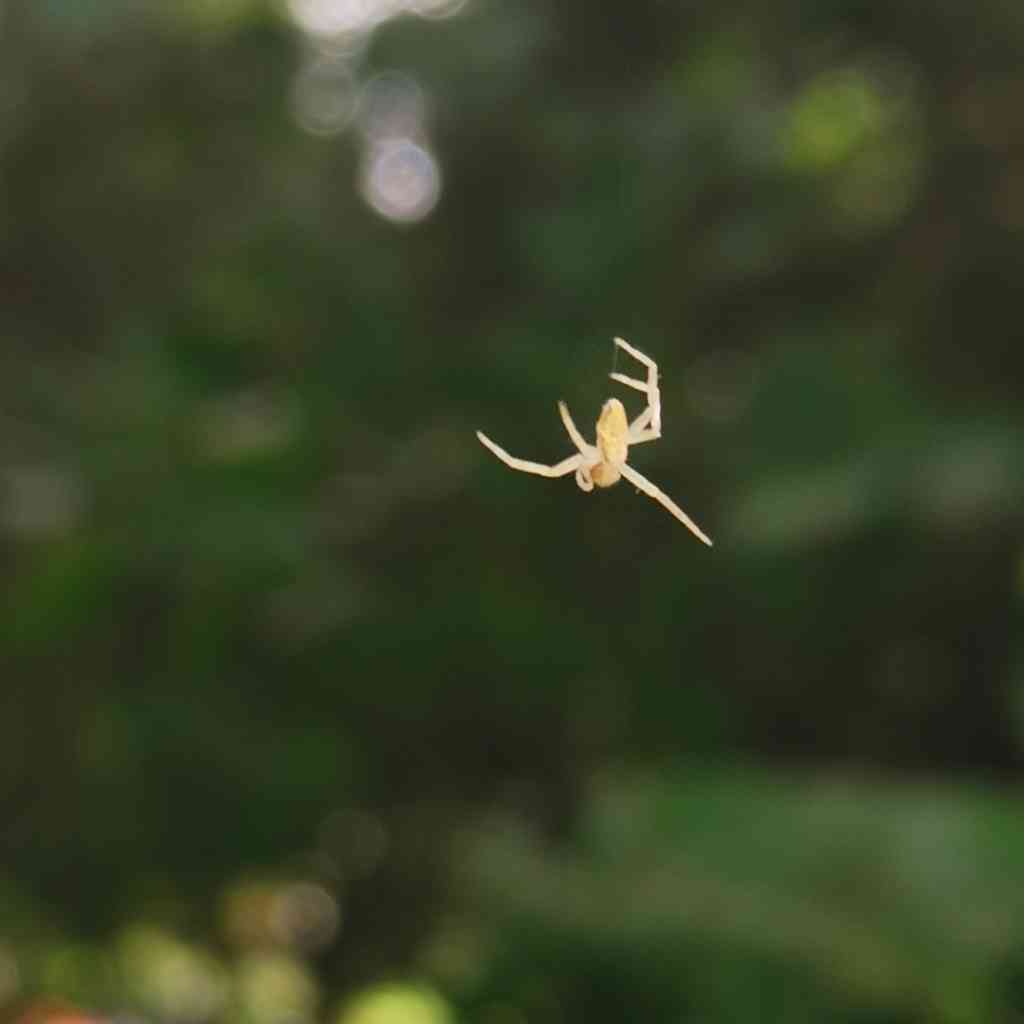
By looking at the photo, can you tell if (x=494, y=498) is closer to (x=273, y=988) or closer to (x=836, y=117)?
(x=836, y=117)

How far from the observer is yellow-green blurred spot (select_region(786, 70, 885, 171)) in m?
2.35

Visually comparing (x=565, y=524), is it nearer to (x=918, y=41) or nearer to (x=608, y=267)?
(x=608, y=267)

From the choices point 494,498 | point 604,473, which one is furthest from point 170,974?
point 604,473

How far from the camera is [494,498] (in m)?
2.21

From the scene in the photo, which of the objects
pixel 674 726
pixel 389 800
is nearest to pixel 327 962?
pixel 389 800

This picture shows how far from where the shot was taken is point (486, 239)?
254 cm

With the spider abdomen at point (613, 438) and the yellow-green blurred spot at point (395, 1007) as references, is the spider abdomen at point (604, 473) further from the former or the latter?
the yellow-green blurred spot at point (395, 1007)

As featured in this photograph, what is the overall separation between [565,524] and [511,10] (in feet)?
2.33

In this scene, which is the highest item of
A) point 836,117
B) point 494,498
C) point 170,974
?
point 836,117

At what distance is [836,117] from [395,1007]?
49.2 inches

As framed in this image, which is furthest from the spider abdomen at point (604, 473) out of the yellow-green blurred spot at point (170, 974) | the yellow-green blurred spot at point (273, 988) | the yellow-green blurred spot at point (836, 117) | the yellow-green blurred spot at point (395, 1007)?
the yellow-green blurred spot at point (273, 988)

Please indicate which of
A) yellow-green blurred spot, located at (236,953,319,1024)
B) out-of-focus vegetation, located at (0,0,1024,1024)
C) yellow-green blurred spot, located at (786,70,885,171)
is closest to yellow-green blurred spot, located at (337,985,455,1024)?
out-of-focus vegetation, located at (0,0,1024,1024)

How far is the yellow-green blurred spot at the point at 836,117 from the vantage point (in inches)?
92.6

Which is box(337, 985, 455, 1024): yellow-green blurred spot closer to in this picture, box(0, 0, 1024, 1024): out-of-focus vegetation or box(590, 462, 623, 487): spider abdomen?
box(0, 0, 1024, 1024): out-of-focus vegetation
